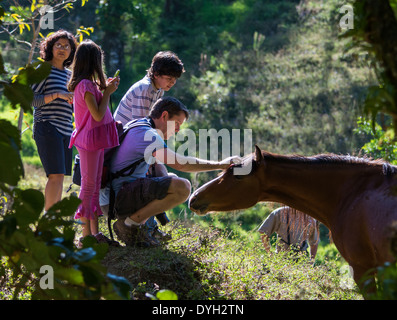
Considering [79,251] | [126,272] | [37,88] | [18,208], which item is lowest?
[126,272]

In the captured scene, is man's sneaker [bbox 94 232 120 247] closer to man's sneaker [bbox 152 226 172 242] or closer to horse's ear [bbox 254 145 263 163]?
man's sneaker [bbox 152 226 172 242]

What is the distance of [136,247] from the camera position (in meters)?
4.96

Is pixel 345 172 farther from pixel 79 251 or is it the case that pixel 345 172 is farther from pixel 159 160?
pixel 79 251

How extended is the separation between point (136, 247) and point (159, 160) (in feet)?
2.66

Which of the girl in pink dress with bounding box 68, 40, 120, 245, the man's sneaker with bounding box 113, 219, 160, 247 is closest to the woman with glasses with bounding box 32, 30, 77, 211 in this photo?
the girl in pink dress with bounding box 68, 40, 120, 245

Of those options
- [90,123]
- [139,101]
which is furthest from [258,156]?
[139,101]

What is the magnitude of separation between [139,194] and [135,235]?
Answer: 40 cm

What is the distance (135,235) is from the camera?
198 inches

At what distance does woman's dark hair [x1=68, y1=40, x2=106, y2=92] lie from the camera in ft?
16.0

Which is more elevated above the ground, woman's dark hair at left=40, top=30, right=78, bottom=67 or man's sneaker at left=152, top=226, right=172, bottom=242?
woman's dark hair at left=40, top=30, right=78, bottom=67

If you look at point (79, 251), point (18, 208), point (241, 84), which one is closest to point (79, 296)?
point (79, 251)

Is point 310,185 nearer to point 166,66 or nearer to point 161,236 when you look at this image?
point 161,236

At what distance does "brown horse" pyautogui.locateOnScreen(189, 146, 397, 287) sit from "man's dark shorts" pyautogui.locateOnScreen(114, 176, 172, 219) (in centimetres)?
40

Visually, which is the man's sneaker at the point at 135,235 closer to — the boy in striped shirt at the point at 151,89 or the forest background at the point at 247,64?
the boy in striped shirt at the point at 151,89
